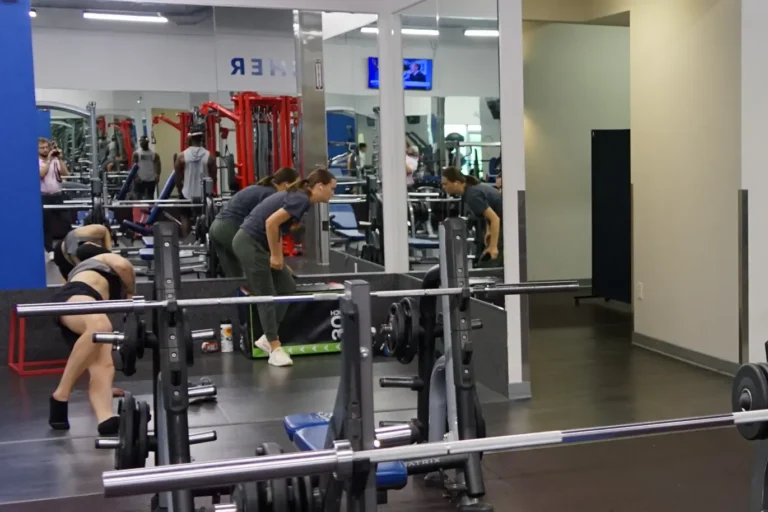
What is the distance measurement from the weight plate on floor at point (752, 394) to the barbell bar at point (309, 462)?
0.18 m

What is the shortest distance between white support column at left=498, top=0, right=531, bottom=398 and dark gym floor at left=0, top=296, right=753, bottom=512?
26cm

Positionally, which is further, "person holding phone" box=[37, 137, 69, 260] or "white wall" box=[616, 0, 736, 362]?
"person holding phone" box=[37, 137, 69, 260]

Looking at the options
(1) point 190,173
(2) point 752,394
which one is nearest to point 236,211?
(1) point 190,173

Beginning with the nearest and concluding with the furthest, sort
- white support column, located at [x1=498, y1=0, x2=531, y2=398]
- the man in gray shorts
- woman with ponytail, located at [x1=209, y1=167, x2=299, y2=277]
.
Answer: white support column, located at [x1=498, y1=0, x2=531, y2=398]
woman with ponytail, located at [x1=209, y1=167, x2=299, y2=277]
the man in gray shorts

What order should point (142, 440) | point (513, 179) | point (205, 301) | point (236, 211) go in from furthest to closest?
point (236, 211), point (513, 179), point (142, 440), point (205, 301)

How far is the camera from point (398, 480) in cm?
307

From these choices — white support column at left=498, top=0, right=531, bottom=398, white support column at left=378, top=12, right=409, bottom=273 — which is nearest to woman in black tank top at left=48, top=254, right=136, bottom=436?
white support column at left=498, top=0, right=531, bottom=398

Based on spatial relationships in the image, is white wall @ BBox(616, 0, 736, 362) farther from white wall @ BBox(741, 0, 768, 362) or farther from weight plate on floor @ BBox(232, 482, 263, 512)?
weight plate on floor @ BBox(232, 482, 263, 512)

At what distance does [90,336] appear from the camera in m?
4.83

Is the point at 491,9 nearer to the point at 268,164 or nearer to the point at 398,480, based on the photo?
the point at 268,164

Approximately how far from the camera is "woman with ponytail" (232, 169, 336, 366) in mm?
6551

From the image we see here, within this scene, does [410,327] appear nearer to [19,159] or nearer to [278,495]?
[278,495]

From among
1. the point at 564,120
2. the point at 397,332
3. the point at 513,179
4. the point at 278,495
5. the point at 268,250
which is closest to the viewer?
the point at 278,495

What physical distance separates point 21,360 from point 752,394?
18.3 feet
